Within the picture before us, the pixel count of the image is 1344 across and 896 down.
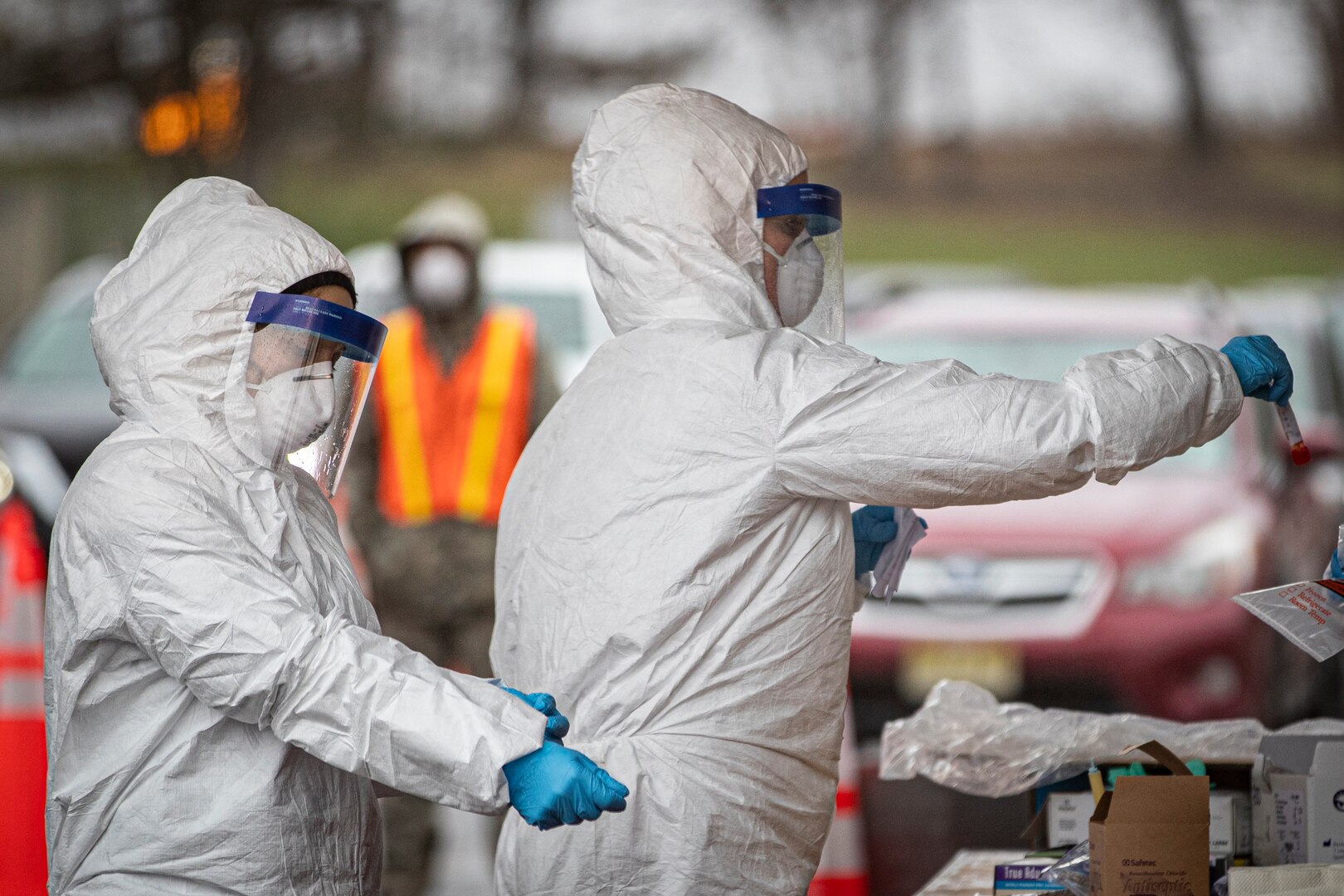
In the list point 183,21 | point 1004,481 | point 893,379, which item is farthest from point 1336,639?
point 183,21

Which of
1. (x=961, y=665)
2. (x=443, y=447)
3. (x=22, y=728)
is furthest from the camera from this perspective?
(x=961, y=665)

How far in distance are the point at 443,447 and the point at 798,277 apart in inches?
93.2

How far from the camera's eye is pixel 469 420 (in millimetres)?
4566

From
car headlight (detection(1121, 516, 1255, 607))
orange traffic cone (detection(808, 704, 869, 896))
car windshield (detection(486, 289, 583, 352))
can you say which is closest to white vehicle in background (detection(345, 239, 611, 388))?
car windshield (detection(486, 289, 583, 352))

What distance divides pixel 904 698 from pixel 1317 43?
13.0 ft

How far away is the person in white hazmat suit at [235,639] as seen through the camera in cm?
180

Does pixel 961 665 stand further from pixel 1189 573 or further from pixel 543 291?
pixel 543 291

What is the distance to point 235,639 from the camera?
5.93ft

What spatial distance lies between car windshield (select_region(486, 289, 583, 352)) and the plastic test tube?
388 centimetres

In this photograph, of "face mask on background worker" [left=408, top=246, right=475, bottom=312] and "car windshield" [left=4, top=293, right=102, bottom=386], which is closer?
"face mask on background worker" [left=408, top=246, right=475, bottom=312]

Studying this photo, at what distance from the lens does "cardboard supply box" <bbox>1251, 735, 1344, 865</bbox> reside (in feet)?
7.46

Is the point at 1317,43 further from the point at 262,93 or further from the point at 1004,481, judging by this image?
the point at 1004,481

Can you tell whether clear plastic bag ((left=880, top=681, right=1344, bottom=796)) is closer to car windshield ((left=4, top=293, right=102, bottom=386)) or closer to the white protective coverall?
the white protective coverall

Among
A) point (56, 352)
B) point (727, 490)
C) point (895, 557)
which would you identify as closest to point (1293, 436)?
point (895, 557)
